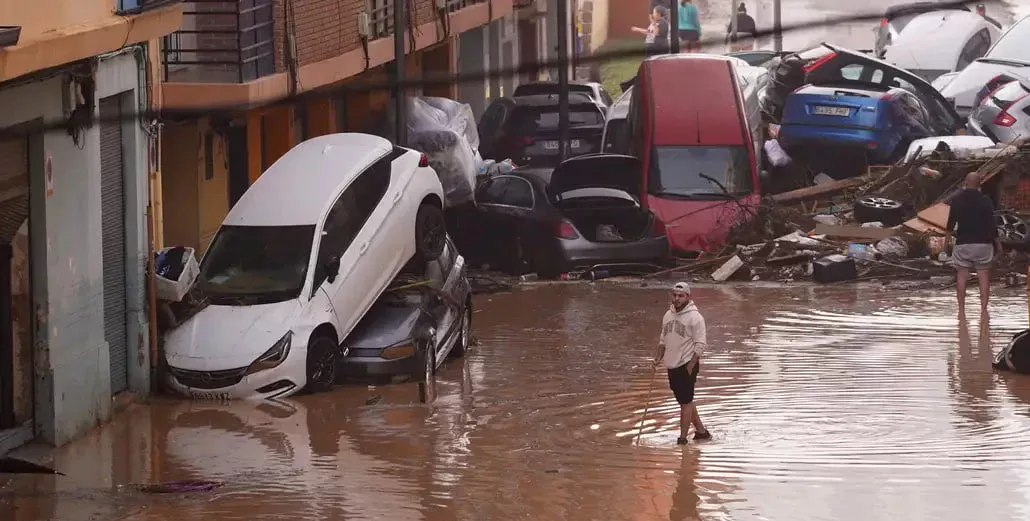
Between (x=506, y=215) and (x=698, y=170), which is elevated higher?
(x=698, y=170)

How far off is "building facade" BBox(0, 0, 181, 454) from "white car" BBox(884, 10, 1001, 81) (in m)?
26.0

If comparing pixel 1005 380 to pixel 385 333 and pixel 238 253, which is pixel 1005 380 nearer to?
pixel 385 333

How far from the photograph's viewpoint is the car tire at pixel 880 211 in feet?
80.1

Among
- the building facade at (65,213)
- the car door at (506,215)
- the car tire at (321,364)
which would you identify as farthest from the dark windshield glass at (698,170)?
the building facade at (65,213)

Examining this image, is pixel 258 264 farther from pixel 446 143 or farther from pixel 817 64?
pixel 817 64

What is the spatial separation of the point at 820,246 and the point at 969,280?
2.22 m

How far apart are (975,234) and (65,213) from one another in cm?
995

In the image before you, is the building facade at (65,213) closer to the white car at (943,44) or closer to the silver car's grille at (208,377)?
the silver car's grille at (208,377)

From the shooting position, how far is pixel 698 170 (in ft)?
81.4

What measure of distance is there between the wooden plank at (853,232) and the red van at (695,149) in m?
1.02

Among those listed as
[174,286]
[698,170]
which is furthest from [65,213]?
[698,170]

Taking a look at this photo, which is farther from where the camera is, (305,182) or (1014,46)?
(1014,46)

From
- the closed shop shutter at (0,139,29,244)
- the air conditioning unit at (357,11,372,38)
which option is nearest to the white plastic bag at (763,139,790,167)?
the air conditioning unit at (357,11,372,38)

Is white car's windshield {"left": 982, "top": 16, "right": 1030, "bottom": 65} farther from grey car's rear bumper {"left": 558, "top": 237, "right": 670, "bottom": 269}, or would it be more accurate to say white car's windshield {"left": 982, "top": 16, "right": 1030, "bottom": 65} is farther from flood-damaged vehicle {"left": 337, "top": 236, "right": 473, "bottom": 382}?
flood-damaged vehicle {"left": 337, "top": 236, "right": 473, "bottom": 382}
